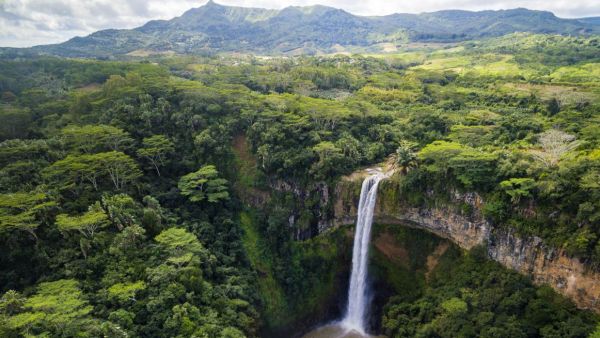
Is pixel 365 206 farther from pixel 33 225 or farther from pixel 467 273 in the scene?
pixel 33 225

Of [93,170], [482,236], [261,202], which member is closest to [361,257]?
[482,236]

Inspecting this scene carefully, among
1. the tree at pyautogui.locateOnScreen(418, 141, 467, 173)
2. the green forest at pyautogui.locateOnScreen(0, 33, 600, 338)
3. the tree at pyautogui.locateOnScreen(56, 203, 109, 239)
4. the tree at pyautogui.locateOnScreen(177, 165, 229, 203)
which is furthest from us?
the tree at pyautogui.locateOnScreen(177, 165, 229, 203)

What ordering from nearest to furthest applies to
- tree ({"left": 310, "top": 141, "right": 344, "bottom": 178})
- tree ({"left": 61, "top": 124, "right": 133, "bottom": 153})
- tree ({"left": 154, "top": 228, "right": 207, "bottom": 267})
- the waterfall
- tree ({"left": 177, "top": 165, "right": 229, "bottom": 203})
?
tree ({"left": 154, "top": 228, "right": 207, "bottom": 267}) → the waterfall → tree ({"left": 61, "top": 124, "right": 133, "bottom": 153}) → tree ({"left": 177, "top": 165, "right": 229, "bottom": 203}) → tree ({"left": 310, "top": 141, "right": 344, "bottom": 178})

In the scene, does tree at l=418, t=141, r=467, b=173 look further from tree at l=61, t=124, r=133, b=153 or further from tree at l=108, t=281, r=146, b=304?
tree at l=61, t=124, r=133, b=153

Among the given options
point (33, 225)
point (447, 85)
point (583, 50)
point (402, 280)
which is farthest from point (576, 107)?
point (33, 225)

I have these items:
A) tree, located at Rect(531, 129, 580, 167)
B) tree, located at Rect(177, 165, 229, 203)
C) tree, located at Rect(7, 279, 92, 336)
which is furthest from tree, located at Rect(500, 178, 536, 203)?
tree, located at Rect(7, 279, 92, 336)

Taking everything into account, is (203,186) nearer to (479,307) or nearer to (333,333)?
(333,333)
